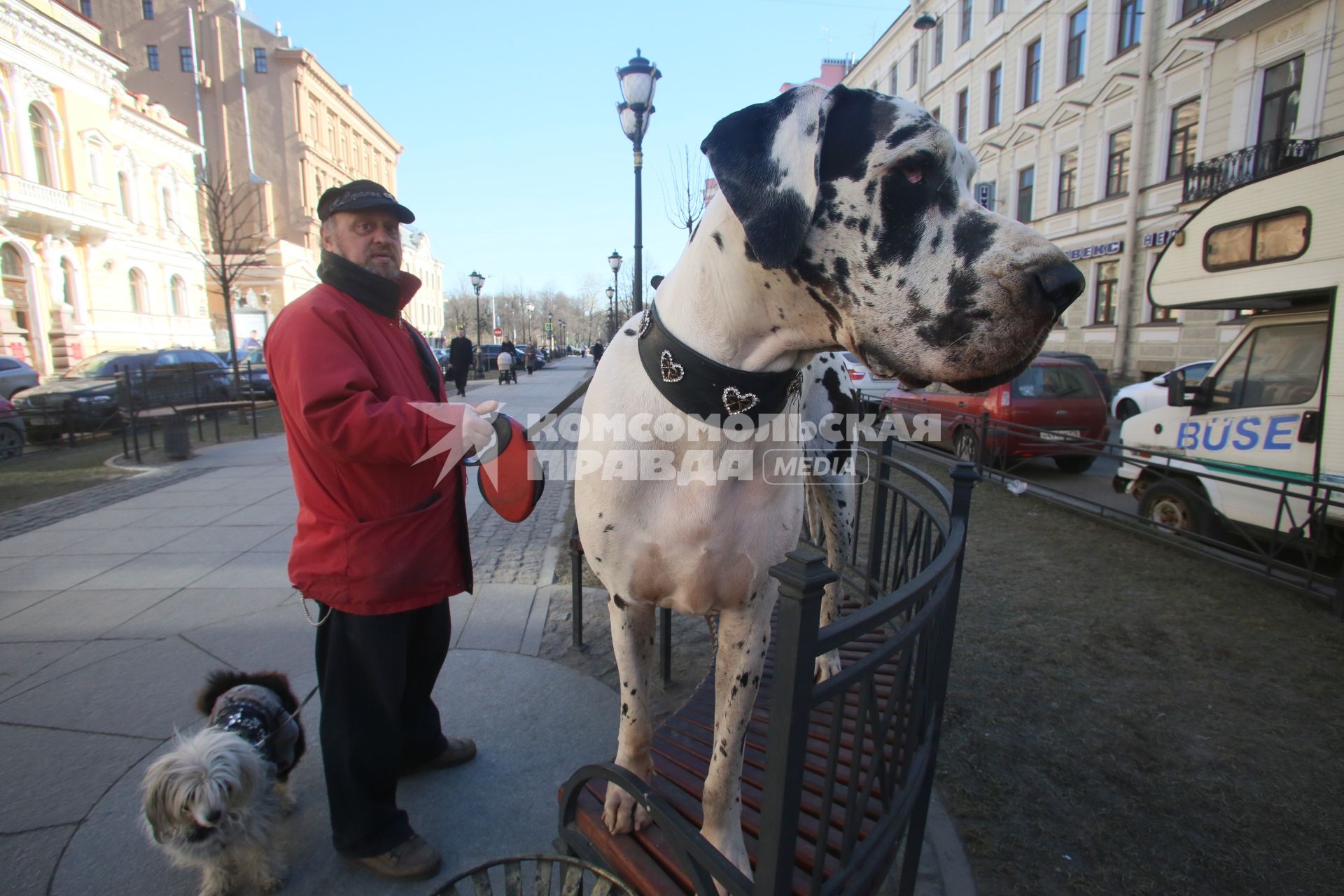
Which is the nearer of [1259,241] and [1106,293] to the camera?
[1259,241]

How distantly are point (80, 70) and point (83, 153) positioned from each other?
3.05 metres

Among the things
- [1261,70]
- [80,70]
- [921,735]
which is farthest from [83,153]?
[1261,70]

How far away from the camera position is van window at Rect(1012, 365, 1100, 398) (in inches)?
363

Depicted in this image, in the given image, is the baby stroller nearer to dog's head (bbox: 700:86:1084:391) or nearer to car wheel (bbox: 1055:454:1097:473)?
car wheel (bbox: 1055:454:1097:473)

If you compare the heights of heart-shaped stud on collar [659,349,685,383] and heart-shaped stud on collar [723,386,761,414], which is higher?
heart-shaped stud on collar [659,349,685,383]

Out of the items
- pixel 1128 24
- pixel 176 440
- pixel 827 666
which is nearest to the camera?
pixel 827 666

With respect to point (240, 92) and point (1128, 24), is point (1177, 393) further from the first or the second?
point (240, 92)

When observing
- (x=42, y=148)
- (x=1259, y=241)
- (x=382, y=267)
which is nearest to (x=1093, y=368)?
(x=1259, y=241)

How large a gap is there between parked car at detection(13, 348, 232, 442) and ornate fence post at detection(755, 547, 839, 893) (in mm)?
13597

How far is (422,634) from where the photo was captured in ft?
8.35

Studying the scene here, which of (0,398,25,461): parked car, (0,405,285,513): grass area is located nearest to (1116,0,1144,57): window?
(0,405,285,513): grass area

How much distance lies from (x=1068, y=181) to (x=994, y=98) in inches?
Answer: 231

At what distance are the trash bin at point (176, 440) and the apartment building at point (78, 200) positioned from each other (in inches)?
735

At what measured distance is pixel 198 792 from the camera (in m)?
2.01
